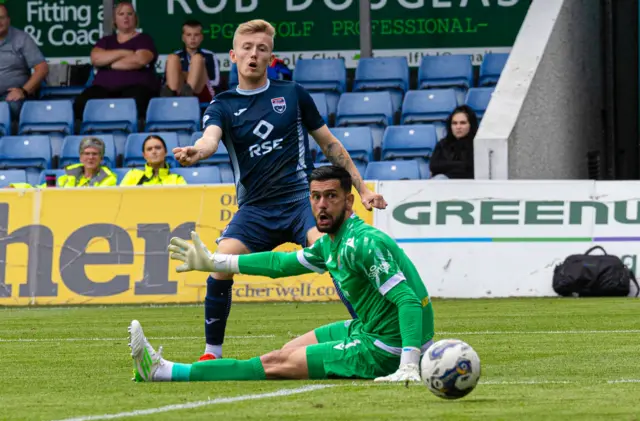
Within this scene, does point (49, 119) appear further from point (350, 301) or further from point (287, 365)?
point (350, 301)

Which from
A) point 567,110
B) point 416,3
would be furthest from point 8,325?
point 416,3

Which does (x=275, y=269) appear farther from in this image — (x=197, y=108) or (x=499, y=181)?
(x=197, y=108)

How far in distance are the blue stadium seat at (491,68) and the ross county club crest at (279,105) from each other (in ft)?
37.6

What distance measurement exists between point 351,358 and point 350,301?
0.31m

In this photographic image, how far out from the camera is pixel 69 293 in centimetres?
1614

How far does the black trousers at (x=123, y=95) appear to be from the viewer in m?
20.8

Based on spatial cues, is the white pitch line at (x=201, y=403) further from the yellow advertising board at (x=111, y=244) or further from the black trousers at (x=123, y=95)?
the black trousers at (x=123, y=95)

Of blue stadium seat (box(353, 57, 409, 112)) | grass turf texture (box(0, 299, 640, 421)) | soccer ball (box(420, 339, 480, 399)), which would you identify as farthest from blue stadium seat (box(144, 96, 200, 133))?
soccer ball (box(420, 339, 480, 399))

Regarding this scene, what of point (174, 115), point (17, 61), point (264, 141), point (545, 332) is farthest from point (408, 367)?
point (17, 61)

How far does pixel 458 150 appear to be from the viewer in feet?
55.8

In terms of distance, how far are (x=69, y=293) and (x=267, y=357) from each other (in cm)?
877

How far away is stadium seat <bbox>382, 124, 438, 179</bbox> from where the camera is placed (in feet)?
61.9

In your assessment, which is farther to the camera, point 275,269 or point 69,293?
point 69,293

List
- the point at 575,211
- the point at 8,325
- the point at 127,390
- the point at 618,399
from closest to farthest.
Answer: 1. the point at 618,399
2. the point at 127,390
3. the point at 8,325
4. the point at 575,211
